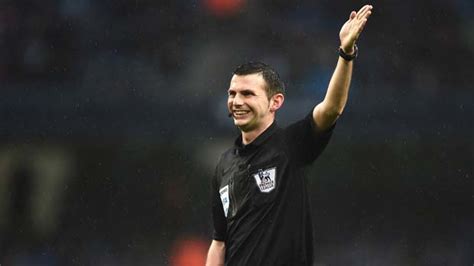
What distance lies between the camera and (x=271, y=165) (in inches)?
73.7

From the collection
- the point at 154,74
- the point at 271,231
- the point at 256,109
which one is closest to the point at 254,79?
the point at 256,109

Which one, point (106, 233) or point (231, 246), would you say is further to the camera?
point (106, 233)

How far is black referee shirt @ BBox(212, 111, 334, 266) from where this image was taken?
1800 mm

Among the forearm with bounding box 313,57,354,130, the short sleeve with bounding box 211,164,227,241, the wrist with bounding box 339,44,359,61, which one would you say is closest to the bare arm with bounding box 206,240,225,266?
the short sleeve with bounding box 211,164,227,241

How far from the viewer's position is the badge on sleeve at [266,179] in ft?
6.05

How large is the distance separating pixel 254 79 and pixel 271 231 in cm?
44

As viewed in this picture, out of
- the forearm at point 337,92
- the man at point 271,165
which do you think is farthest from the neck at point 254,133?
the forearm at point 337,92

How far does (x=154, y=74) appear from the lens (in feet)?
15.7

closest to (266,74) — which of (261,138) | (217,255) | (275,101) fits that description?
(275,101)

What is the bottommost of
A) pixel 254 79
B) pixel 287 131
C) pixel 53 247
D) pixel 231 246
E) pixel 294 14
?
pixel 53 247

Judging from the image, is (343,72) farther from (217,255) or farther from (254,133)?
(217,255)

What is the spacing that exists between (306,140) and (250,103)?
0.19m

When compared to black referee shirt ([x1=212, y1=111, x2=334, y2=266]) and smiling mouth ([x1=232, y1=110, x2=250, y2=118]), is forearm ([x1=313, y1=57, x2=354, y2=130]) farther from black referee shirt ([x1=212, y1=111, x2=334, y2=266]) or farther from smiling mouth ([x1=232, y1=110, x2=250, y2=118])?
smiling mouth ([x1=232, y1=110, x2=250, y2=118])

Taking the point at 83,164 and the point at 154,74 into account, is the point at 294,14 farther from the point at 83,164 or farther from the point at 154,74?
the point at 83,164
